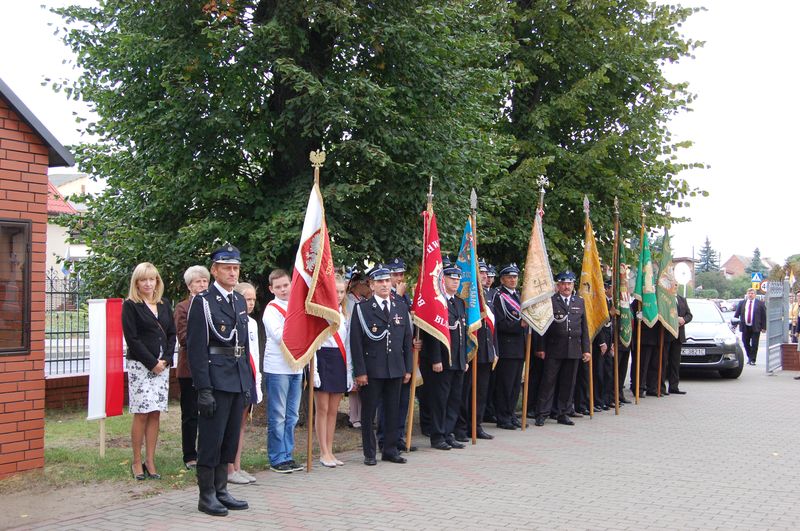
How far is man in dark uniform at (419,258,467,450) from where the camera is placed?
32.2 ft

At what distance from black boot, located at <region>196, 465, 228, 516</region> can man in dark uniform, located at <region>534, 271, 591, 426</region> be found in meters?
6.12

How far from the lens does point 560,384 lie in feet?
40.3

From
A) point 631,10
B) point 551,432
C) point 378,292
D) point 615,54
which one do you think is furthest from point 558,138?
point 378,292

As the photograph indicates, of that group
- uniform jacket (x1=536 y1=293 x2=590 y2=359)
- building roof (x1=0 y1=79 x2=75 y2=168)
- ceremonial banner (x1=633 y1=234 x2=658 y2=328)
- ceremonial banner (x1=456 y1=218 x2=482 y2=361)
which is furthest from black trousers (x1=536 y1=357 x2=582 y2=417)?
building roof (x1=0 y1=79 x2=75 y2=168)

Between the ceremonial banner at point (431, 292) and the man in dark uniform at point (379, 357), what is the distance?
0.69 metres

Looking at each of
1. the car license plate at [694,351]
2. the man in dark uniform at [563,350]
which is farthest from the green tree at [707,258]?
the man in dark uniform at [563,350]

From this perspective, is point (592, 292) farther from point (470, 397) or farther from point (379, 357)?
point (379, 357)

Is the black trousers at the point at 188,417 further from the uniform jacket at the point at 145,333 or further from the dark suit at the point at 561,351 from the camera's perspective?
the dark suit at the point at 561,351

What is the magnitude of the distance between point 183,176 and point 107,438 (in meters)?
3.20

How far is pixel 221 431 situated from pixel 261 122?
4.53 m

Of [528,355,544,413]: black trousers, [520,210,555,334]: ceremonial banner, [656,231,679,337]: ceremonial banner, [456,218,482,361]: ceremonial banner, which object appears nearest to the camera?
[456,218,482,361]: ceremonial banner

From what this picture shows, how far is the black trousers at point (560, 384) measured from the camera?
11953 mm

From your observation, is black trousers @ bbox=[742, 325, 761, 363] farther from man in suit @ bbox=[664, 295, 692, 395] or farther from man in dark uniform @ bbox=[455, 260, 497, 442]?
man in dark uniform @ bbox=[455, 260, 497, 442]

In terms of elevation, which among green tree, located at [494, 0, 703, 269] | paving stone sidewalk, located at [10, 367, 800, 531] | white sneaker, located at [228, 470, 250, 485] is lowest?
paving stone sidewalk, located at [10, 367, 800, 531]
